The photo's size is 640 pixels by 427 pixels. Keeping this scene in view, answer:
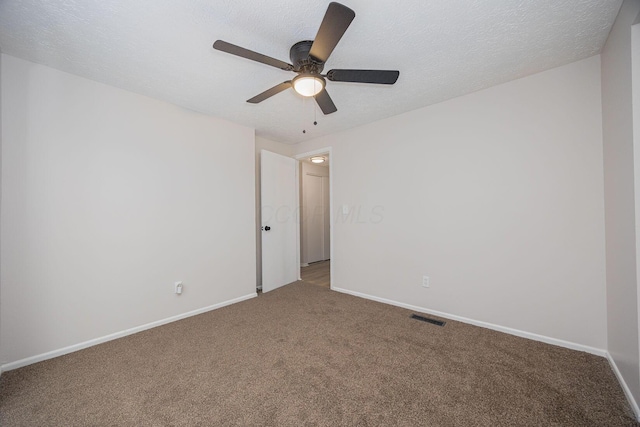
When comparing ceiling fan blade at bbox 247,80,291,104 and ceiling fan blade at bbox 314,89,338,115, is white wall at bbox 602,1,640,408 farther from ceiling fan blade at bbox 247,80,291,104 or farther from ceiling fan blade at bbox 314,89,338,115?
ceiling fan blade at bbox 247,80,291,104

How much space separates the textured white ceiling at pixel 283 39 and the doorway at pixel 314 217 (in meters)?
2.94

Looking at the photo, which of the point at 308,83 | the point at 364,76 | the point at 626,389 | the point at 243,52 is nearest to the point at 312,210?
the point at 308,83

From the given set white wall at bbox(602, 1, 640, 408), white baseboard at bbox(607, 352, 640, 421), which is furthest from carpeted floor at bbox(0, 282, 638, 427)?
white wall at bbox(602, 1, 640, 408)

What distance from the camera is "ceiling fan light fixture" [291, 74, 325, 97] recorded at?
5.66 ft

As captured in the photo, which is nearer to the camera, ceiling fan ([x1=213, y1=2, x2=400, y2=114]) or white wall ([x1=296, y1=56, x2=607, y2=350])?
ceiling fan ([x1=213, y1=2, x2=400, y2=114])

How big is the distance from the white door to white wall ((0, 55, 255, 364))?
61cm

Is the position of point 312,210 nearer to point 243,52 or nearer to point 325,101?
point 325,101

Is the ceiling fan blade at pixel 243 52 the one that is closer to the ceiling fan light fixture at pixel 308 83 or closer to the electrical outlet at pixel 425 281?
the ceiling fan light fixture at pixel 308 83

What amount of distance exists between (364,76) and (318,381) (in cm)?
215

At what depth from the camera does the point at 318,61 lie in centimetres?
160

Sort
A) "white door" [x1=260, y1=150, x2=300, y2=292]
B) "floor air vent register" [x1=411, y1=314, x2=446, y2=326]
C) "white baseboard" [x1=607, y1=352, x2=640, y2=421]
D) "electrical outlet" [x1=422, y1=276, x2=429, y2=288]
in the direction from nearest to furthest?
"white baseboard" [x1=607, y1=352, x2=640, y2=421] < "floor air vent register" [x1=411, y1=314, x2=446, y2=326] < "electrical outlet" [x1=422, y1=276, x2=429, y2=288] < "white door" [x1=260, y1=150, x2=300, y2=292]

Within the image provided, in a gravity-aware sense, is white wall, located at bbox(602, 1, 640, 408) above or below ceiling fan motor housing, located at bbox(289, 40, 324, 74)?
below

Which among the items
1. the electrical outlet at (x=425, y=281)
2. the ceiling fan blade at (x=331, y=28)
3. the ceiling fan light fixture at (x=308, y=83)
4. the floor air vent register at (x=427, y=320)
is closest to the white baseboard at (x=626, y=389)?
the floor air vent register at (x=427, y=320)

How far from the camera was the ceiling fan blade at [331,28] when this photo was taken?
1.14 metres
